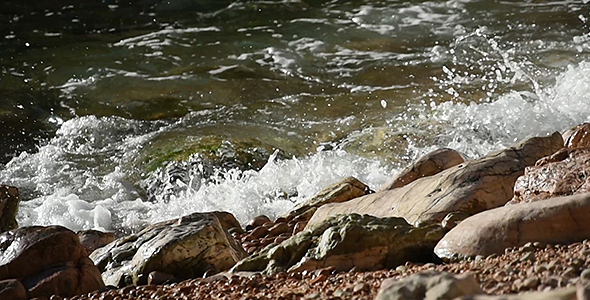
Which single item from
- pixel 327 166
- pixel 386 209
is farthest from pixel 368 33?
pixel 386 209

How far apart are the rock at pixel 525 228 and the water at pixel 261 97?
3.31 metres

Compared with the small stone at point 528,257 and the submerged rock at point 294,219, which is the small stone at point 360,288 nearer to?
the small stone at point 528,257

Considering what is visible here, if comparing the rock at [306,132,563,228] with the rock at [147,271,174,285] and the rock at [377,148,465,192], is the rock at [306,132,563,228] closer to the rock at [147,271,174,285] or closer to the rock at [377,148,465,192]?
the rock at [377,148,465,192]

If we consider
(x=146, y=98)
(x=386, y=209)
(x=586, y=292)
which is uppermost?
(x=586, y=292)

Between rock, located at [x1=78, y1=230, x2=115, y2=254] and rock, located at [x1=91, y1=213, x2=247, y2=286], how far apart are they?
41.1 inches

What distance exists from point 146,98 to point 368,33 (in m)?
3.44

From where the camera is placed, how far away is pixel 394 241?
435 cm

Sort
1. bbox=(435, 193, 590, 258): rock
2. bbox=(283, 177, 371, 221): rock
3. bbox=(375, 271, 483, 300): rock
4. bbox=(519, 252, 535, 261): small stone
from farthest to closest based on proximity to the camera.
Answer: bbox=(283, 177, 371, 221): rock, bbox=(435, 193, 590, 258): rock, bbox=(519, 252, 535, 261): small stone, bbox=(375, 271, 483, 300): rock

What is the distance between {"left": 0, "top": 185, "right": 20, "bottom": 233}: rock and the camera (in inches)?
241

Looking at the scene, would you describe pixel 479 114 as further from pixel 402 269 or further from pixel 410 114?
pixel 402 269

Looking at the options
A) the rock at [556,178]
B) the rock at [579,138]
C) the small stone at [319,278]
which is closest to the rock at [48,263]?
the small stone at [319,278]

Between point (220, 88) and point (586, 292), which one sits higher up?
point (586, 292)

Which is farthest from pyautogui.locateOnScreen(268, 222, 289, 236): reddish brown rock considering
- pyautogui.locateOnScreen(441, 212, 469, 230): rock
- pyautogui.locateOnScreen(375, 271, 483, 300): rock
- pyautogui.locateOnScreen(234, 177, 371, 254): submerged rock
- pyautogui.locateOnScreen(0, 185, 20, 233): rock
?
pyautogui.locateOnScreen(375, 271, 483, 300): rock

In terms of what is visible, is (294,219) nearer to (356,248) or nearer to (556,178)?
(356,248)
